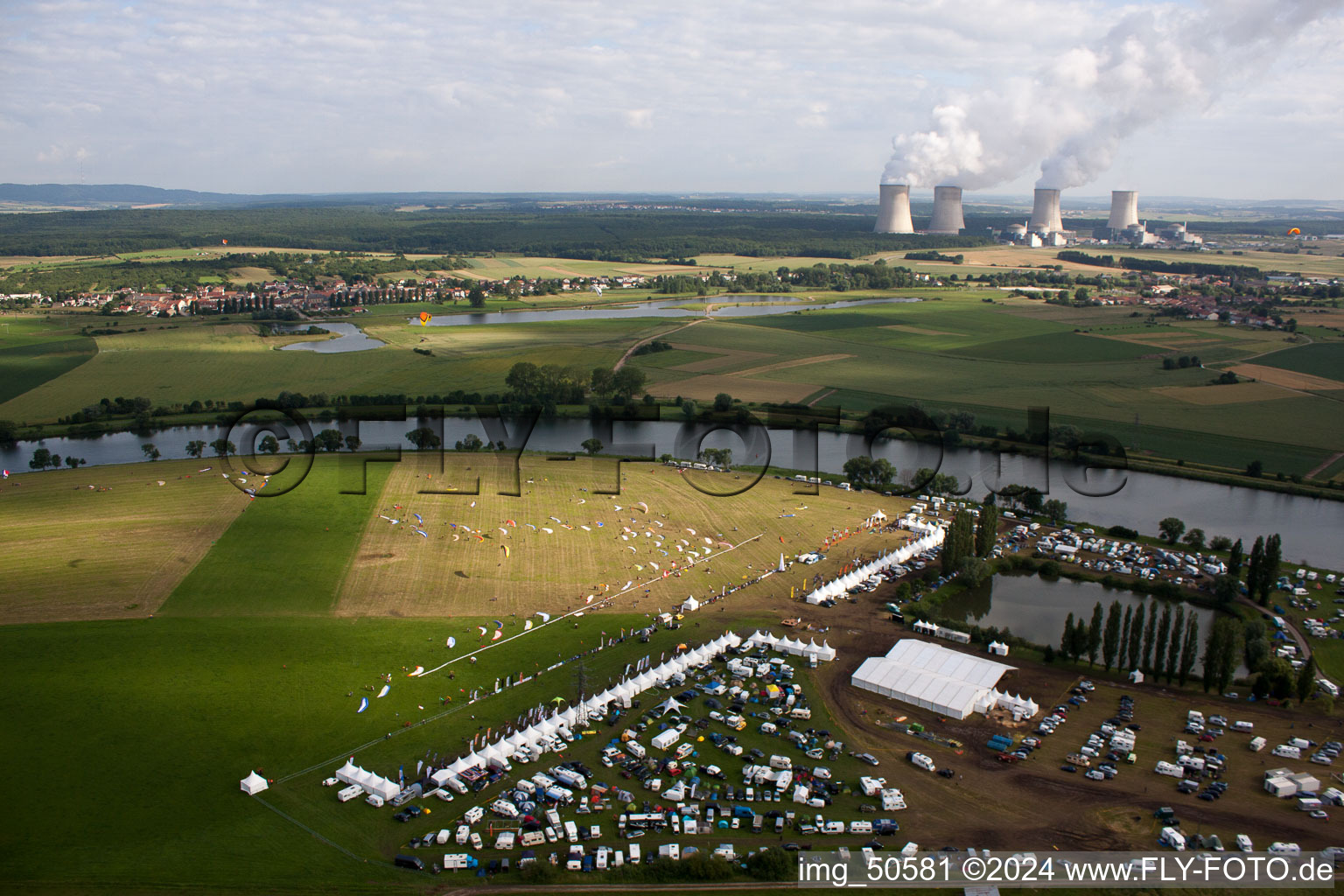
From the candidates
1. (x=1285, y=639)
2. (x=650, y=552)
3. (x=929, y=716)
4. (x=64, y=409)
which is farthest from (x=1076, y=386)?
(x=64, y=409)

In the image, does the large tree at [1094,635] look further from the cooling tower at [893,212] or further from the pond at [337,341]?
the cooling tower at [893,212]

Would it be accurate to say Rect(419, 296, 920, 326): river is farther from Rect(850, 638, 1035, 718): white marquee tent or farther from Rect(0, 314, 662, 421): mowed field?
Rect(850, 638, 1035, 718): white marquee tent

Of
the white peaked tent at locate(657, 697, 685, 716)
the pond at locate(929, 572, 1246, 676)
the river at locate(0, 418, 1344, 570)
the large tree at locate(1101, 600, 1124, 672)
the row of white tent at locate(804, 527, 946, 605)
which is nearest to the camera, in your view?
the white peaked tent at locate(657, 697, 685, 716)

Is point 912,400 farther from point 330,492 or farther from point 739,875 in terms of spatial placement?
point 739,875

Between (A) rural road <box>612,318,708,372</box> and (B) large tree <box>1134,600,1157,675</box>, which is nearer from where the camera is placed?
(B) large tree <box>1134,600,1157,675</box>

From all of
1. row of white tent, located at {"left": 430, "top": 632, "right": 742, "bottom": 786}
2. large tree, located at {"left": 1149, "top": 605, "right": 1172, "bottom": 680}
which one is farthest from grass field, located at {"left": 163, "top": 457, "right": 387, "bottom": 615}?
large tree, located at {"left": 1149, "top": 605, "right": 1172, "bottom": 680}

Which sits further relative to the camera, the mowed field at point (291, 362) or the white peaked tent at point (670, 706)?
the mowed field at point (291, 362)

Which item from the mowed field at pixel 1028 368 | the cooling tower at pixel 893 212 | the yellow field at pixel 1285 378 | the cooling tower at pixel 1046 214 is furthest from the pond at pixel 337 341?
the cooling tower at pixel 1046 214

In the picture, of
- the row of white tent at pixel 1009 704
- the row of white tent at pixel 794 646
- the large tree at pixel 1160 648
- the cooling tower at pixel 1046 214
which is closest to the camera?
the row of white tent at pixel 1009 704
